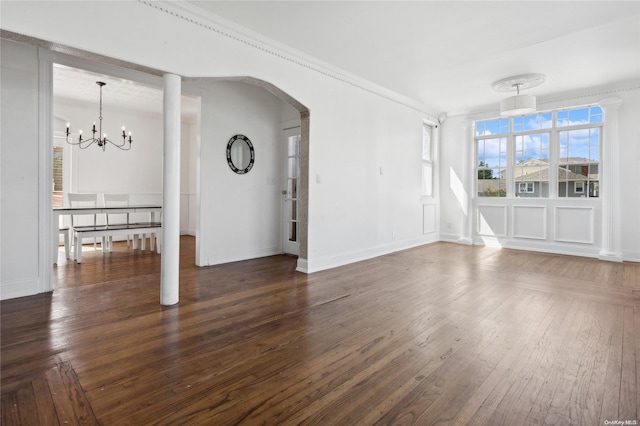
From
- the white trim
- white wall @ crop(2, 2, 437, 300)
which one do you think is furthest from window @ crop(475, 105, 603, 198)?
the white trim

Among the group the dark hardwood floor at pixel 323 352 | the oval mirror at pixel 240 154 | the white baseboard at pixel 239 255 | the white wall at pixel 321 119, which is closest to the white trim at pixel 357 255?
the white wall at pixel 321 119

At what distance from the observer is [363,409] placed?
162cm

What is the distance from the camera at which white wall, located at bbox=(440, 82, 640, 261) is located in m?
5.30

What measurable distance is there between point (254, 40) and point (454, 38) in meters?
2.22

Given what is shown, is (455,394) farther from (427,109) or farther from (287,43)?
(427,109)

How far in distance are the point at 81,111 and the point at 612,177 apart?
383 inches

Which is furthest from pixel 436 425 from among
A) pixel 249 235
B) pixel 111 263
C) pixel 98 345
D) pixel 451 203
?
pixel 451 203

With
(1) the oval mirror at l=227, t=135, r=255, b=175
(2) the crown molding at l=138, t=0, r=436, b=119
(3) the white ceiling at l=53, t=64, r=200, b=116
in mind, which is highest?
(3) the white ceiling at l=53, t=64, r=200, b=116

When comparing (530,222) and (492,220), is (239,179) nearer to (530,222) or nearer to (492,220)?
(492,220)

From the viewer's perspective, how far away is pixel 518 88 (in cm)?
534

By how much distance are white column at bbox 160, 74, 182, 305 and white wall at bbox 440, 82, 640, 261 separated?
587cm

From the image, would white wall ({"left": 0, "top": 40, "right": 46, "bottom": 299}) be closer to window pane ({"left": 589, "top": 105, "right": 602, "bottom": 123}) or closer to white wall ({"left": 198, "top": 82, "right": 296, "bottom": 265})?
white wall ({"left": 198, "top": 82, "right": 296, "bottom": 265})

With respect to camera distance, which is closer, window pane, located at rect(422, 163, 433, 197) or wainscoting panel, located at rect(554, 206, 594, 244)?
wainscoting panel, located at rect(554, 206, 594, 244)

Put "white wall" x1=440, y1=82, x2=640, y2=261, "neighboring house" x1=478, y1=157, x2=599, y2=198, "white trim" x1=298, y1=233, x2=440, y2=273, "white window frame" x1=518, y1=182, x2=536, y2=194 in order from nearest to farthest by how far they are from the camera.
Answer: "white trim" x1=298, y1=233, x2=440, y2=273, "white wall" x1=440, y1=82, x2=640, y2=261, "neighboring house" x1=478, y1=157, x2=599, y2=198, "white window frame" x1=518, y1=182, x2=536, y2=194
